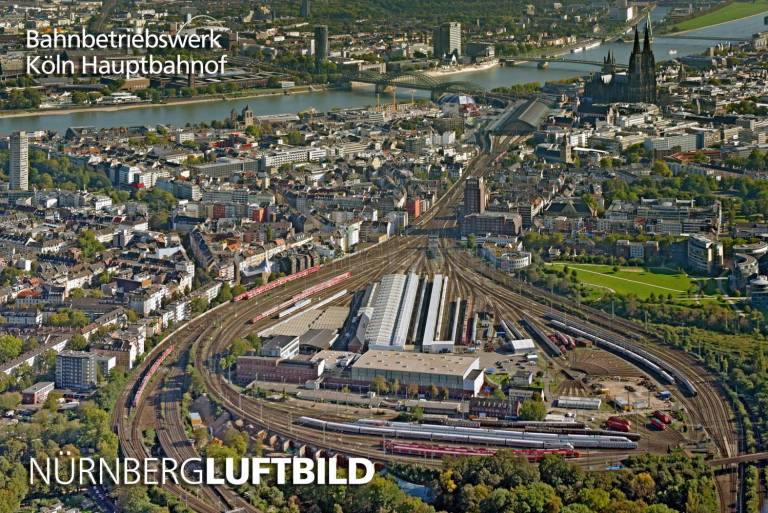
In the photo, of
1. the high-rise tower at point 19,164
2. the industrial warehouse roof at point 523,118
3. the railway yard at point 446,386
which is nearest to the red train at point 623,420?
the railway yard at point 446,386

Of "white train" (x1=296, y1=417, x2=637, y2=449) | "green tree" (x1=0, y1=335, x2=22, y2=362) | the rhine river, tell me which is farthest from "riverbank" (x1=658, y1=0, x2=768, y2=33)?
"white train" (x1=296, y1=417, x2=637, y2=449)

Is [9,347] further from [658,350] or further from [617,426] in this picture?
[658,350]

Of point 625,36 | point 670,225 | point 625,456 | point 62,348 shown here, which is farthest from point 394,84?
point 625,456

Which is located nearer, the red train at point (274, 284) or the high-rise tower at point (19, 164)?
the red train at point (274, 284)

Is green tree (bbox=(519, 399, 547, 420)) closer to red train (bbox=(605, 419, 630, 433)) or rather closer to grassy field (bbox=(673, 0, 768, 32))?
red train (bbox=(605, 419, 630, 433))

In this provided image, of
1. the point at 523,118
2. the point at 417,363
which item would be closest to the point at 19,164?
the point at 523,118

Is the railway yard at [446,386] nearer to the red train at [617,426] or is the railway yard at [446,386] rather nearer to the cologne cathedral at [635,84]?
the red train at [617,426]

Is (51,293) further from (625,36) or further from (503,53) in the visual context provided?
(625,36)
